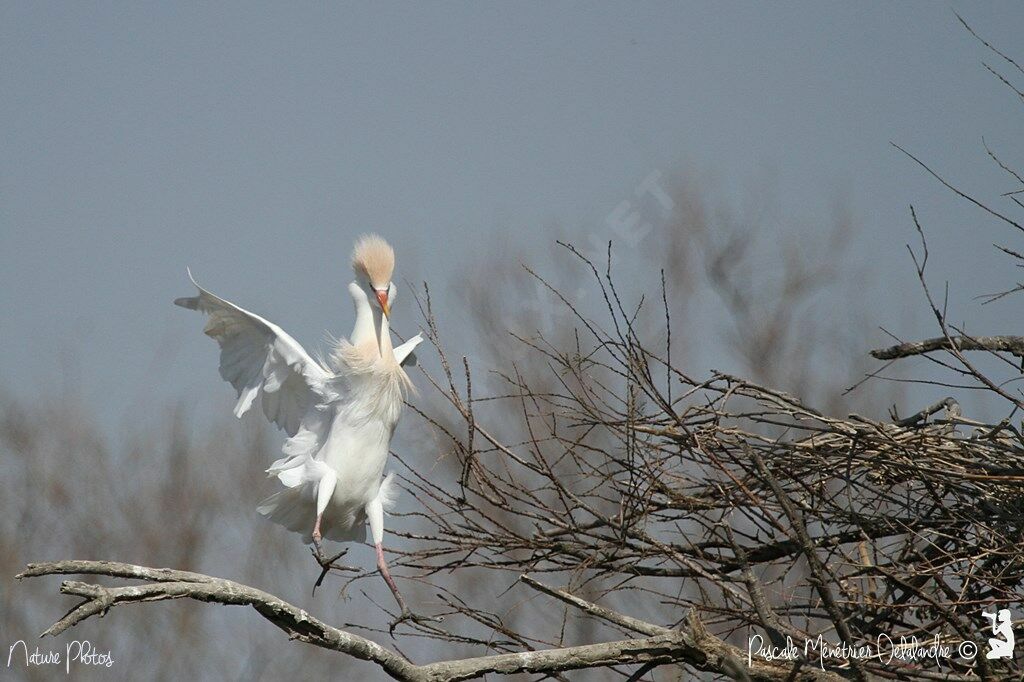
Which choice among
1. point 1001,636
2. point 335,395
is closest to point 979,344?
point 1001,636

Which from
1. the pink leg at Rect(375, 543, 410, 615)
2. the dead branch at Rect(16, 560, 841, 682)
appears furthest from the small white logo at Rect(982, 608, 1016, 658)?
the pink leg at Rect(375, 543, 410, 615)

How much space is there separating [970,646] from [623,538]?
0.94 meters

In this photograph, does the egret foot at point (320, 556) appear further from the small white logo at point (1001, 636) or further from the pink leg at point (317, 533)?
the small white logo at point (1001, 636)

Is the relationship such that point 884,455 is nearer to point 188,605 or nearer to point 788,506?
point 788,506

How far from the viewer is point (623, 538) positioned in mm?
3223

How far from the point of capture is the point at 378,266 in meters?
4.74

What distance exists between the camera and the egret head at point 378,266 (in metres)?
4.75

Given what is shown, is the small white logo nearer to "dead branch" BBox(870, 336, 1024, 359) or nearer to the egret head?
"dead branch" BBox(870, 336, 1024, 359)

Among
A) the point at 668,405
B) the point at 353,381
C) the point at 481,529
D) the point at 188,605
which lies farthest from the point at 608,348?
the point at 188,605

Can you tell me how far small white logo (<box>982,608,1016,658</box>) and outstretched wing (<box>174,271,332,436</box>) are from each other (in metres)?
2.72

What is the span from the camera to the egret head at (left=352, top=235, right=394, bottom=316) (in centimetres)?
475

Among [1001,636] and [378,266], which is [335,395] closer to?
[378,266]

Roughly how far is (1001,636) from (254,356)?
298cm

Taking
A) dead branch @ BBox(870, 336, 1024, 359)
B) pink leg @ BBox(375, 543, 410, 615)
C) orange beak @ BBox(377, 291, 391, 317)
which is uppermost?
orange beak @ BBox(377, 291, 391, 317)
